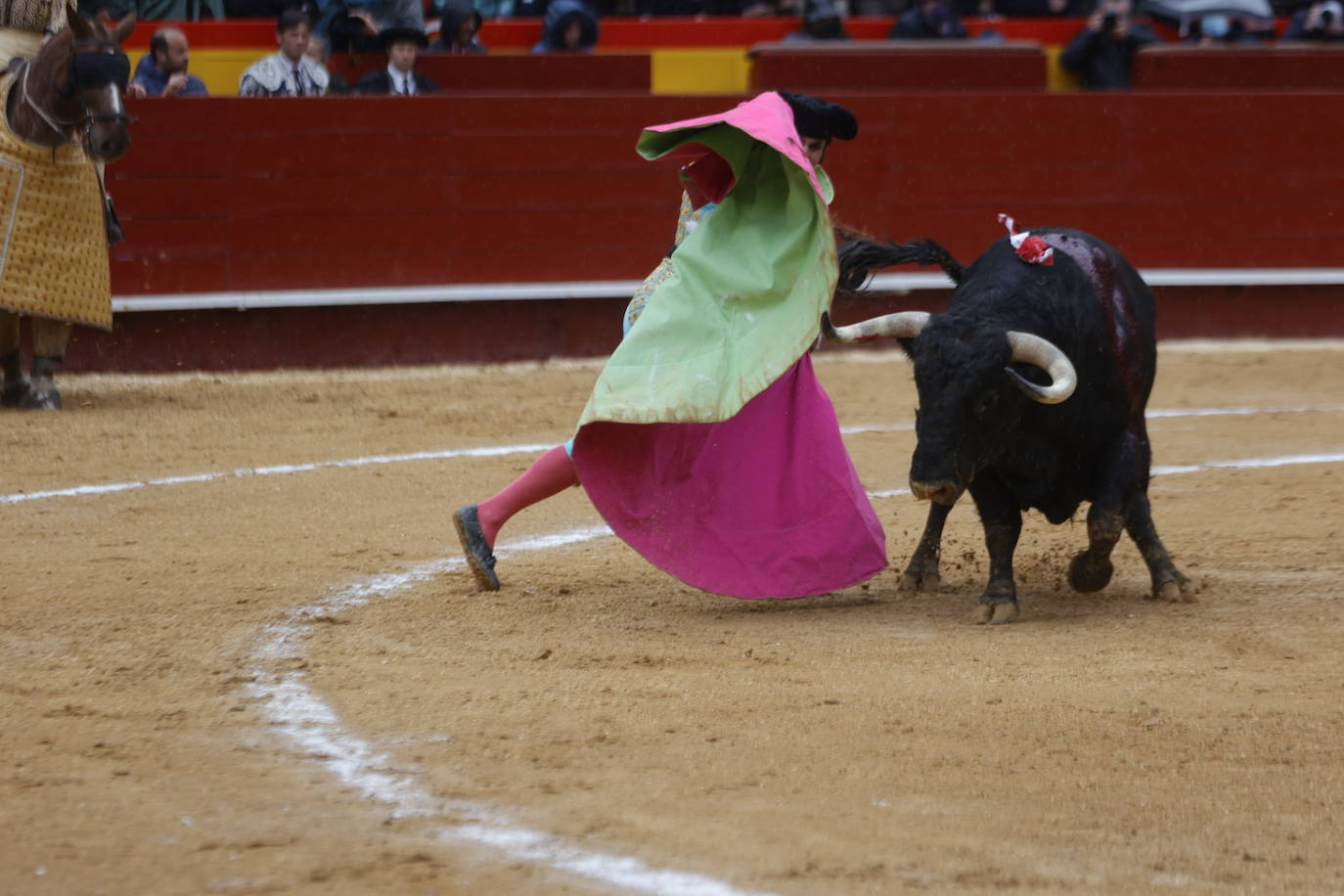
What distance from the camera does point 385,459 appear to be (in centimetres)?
592

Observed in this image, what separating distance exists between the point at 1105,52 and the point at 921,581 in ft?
18.4

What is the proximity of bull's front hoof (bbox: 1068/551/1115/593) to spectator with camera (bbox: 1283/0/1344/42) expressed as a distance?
668cm

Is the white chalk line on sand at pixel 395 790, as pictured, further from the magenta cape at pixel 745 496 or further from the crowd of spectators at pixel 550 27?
the crowd of spectators at pixel 550 27

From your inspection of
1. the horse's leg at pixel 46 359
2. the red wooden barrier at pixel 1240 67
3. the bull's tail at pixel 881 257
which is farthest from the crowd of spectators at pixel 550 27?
the bull's tail at pixel 881 257

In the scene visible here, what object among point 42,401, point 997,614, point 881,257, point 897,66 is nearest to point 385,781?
point 997,614

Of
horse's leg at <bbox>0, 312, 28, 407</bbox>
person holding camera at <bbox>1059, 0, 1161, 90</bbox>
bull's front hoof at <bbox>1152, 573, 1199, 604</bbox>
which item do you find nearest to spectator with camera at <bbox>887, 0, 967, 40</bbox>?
person holding camera at <bbox>1059, 0, 1161, 90</bbox>

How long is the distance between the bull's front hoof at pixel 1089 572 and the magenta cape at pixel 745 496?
40cm

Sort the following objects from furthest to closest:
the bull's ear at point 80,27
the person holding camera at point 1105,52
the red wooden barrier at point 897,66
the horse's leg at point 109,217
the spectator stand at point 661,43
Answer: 1. the person holding camera at point 1105,52
2. the red wooden barrier at point 897,66
3. the spectator stand at point 661,43
4. the horse's leg at point 109,217
5. the bull's ear at point 80,27

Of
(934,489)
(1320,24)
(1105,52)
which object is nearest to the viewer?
(934,489)

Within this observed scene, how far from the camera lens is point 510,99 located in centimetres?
812

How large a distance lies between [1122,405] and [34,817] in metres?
2.27

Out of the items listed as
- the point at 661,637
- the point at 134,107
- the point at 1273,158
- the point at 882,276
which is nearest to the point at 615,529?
the point at 661,637

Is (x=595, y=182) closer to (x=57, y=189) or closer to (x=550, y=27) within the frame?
(x=550, y=27)

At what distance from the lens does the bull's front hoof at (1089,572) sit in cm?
386
